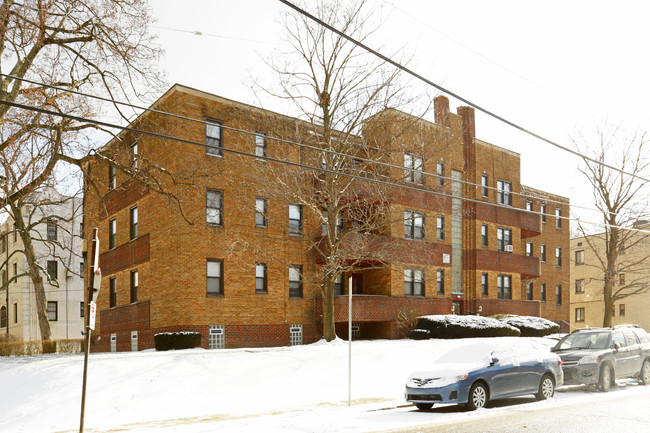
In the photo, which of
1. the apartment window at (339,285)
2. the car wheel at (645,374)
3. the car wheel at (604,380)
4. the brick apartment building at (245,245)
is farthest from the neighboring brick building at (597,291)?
the car wheel at (604,380)

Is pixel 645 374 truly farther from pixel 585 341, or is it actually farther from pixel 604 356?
pixel 604 356

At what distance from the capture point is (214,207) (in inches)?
1089

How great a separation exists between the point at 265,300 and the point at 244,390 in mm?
11410

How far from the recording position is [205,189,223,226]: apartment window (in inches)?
1083

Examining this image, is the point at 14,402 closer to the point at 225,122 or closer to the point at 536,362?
the point at 536,362

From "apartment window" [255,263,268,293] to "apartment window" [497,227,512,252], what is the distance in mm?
17838

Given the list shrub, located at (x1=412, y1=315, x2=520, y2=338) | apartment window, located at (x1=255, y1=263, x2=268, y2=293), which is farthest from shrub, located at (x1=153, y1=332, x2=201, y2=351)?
shrub, located at (x1=412, y1=315, x2=520, y2=338)

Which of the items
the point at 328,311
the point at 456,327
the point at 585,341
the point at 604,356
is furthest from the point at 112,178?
the point at 604,356

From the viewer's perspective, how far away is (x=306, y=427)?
12.1 meters

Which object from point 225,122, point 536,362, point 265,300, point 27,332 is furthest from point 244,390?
point 27,332

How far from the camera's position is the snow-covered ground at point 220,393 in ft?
42.8

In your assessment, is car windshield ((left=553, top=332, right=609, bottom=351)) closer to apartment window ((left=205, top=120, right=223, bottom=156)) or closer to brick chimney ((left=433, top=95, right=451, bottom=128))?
apartment window ((left=205, top=120, right=223, bottom=156))

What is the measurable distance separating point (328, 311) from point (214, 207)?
22.2 feet

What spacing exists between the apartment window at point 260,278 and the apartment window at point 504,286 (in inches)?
680
